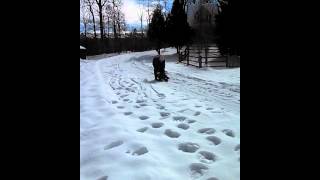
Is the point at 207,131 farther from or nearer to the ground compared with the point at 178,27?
nearer to the ground

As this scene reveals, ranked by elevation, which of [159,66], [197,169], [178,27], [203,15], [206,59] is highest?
[203,15]

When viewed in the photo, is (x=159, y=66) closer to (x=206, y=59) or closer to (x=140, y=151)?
(x=140, y=151)

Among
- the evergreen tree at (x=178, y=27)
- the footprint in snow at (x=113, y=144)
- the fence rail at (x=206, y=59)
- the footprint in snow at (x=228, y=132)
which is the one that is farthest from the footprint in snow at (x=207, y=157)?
the evergreen tree at (x=178, y=27)

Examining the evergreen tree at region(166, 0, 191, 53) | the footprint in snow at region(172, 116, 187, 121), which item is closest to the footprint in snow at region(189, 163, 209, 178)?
the footprint in snow at region(172, 116, 187, 121)

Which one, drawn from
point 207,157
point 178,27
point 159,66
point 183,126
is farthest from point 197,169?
point 178,27

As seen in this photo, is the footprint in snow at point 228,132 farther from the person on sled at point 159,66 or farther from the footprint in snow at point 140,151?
the person on sled at point 159,66

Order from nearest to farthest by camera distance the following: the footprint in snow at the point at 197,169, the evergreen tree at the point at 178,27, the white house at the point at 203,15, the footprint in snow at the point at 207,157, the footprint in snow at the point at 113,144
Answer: the footprint in snow at the point at 197,169 < the footprint in snow at the point at 207,157 < the footprint in snow at the point at 113,144 < the evergreen tree at the point at 178,27 < the white house at the point at 203,15

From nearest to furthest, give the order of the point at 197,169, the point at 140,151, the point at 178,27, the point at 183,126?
1. the point at 197,169
2. the point at 140,151
3. the point at 183,126
4. the point at 178,27

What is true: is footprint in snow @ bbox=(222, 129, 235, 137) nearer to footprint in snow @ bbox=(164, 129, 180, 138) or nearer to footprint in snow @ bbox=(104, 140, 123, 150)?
footprint in snow @ bbox=(164, 129, 180, 138)

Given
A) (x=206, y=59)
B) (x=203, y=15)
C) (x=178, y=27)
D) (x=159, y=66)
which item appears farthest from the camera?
(x=203, y=15)
